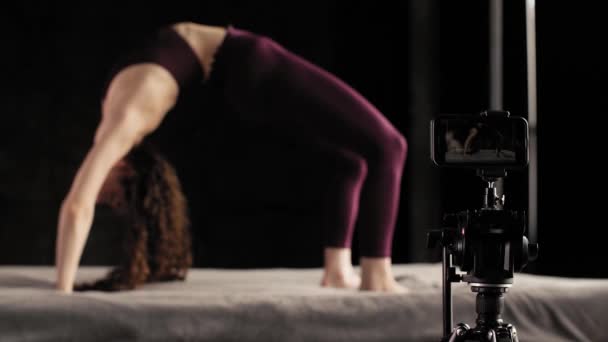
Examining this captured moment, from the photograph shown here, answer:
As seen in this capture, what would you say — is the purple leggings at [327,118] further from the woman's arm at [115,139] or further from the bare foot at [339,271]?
the woman's arm at [115,139]

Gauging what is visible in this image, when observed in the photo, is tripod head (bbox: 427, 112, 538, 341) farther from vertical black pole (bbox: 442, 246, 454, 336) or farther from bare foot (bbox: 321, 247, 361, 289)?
bare foot (bbox: 321, 247, 361, 289)

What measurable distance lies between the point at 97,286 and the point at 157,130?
1.87ft

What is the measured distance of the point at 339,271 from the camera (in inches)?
107

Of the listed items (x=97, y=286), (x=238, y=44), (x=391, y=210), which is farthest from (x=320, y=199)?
(x=97, y=286)

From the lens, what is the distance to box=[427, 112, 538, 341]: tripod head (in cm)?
133

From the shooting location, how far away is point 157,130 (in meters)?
2.66

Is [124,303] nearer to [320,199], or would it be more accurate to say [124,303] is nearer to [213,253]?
[213,253]

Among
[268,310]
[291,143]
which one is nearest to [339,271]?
[291,143]

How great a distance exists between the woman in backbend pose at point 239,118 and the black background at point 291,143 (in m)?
0.08

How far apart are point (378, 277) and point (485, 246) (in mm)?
1259

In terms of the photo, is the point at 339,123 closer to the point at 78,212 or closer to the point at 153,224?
the point at 153,224

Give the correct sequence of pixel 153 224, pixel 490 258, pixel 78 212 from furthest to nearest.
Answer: pixel 153 224, pixel 78 212, pixel 490 258

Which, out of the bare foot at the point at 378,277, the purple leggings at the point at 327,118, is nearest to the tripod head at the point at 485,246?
the bare foot at the point at 378,277

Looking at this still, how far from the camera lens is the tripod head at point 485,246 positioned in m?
1.33
